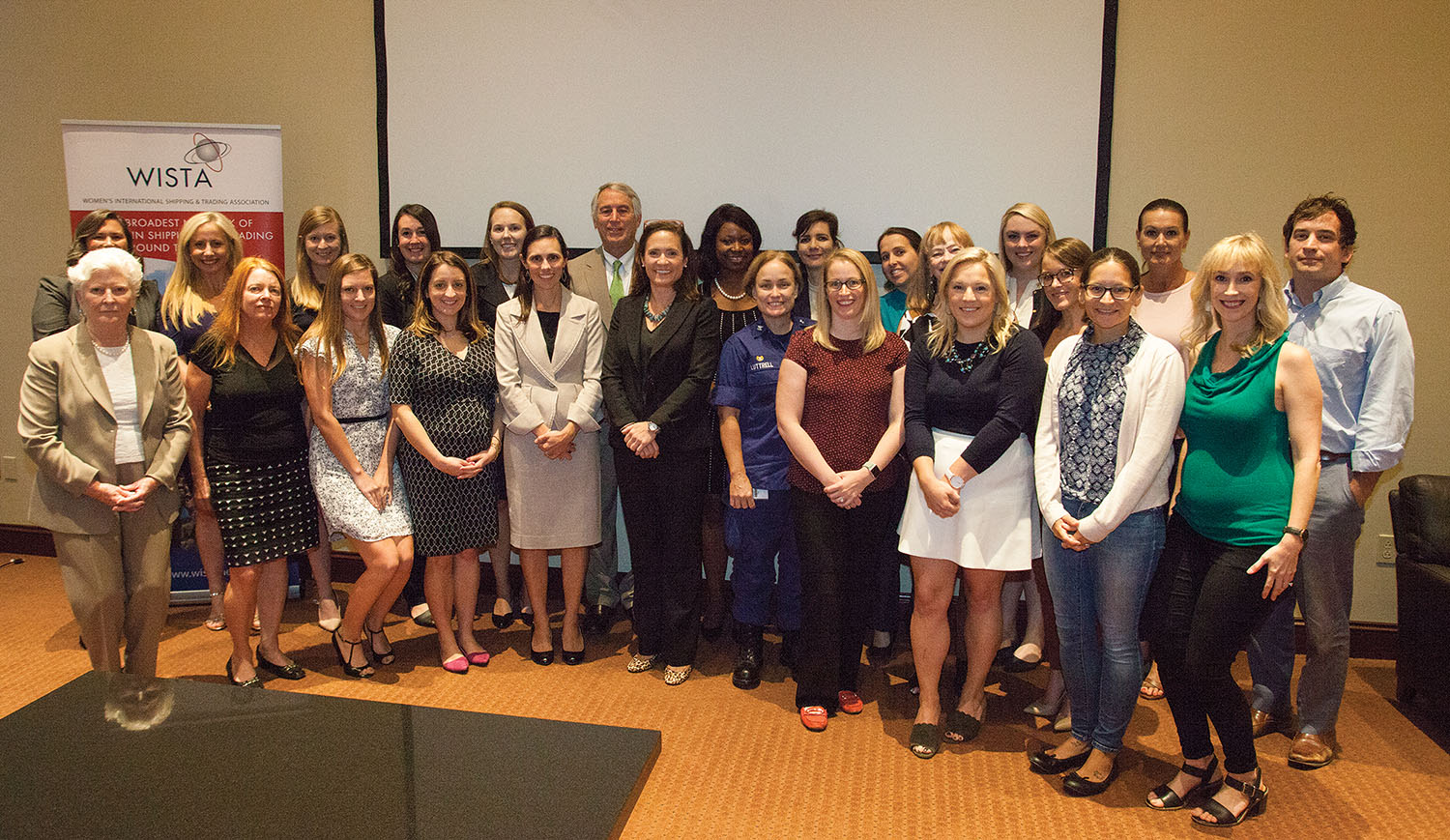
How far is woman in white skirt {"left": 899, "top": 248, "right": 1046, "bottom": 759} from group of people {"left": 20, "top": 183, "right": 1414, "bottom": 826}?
0.01 m

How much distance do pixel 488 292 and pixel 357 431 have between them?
840 mm

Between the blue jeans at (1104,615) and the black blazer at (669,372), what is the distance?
1343 mm

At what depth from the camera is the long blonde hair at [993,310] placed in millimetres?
2814

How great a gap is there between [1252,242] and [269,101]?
15.1 feet

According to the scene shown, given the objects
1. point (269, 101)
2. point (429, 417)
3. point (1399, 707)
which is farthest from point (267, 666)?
point (1399, 707)

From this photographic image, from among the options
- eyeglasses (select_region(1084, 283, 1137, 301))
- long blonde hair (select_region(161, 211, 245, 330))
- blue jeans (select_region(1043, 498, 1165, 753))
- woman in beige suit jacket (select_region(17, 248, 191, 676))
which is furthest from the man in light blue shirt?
long blonde hair (select_region(161, 211, 245, 330))

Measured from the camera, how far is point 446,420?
3.42 metres

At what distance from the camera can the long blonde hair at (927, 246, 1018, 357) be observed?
2814mm

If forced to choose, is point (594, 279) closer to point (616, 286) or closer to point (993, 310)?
point (616, 286)

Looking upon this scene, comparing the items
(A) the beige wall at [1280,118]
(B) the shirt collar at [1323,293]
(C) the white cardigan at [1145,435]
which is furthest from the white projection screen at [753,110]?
(C) the white cardigan at [1145,435]

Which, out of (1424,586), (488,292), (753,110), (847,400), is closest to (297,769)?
(847,400)

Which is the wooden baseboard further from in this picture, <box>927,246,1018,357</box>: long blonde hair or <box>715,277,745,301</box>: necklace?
<box>927,246,1018,357</box>: long blonde hair

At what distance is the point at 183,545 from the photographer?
3.97 metres

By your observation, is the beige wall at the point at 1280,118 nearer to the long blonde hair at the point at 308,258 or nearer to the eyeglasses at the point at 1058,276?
the long blonde hair at the point at 308,258
